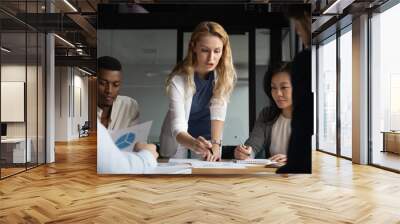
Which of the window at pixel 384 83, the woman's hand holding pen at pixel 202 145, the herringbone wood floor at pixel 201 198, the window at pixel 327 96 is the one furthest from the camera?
the window at pixel 327 96

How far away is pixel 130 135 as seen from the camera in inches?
261

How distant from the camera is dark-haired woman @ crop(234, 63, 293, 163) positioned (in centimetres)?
663

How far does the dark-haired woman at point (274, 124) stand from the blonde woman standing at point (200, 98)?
1.77 feet

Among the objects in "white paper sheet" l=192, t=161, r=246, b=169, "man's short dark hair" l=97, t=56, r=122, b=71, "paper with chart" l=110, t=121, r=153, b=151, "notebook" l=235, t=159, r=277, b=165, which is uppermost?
"man's short dark hair" l=97, t=56, r=122, b=71

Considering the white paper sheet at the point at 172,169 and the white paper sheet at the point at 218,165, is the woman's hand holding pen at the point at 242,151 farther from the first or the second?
the white paper sheet at the point at 172,169

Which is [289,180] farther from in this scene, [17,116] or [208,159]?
[17,116]

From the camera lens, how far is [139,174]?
6.92 metres

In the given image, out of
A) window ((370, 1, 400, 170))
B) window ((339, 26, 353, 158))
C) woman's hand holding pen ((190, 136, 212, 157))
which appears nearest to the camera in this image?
woman's hand holding pen ((190, 136, 212, 157))

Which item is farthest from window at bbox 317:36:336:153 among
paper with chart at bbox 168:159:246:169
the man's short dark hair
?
the man's short dark hair

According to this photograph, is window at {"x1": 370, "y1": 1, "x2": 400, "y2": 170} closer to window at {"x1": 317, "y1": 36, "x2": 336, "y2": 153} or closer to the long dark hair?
window at {"x1": 317, "y1": 36, "x2": 336, "y2": 153}

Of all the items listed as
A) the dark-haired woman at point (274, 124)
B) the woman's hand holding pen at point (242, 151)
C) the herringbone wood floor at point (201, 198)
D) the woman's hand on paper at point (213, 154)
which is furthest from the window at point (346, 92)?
the woman's hand on paper at point (213, 154)

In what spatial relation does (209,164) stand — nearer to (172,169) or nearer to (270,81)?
(172,169)

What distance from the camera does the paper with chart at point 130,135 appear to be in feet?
21.7

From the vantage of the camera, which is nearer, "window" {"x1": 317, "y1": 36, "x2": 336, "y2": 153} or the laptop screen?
the laptop screen
